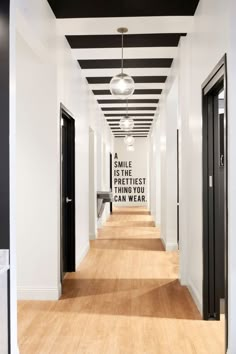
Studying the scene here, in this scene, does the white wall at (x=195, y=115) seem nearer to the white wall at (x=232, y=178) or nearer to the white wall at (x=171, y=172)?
the white wall at (x=232, y=178)

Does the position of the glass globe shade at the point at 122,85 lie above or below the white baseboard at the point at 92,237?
above

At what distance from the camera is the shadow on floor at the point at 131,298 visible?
13.8ft

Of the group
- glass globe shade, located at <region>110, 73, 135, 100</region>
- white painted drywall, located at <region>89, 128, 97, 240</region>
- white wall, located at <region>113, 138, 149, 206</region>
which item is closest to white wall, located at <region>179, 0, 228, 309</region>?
glass globe shade, located at <region>110, 73, 135, 100</region>

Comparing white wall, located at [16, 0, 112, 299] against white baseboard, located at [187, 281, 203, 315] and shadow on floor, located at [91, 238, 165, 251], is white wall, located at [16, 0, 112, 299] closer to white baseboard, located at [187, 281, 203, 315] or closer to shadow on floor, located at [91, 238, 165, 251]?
white baseboard, located at [187, 281, 203, 315]

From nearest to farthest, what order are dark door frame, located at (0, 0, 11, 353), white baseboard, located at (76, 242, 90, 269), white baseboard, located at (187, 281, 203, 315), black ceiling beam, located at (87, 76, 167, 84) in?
dark door frame, located at (0, 0, 11, 353), white baseboard, located at (187, 281, 203, 315), white baseboard, located at (76, 242, 90, 269), black ceiling beam, located at (87, 76, 167, 84)

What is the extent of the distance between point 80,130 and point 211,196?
10.5ft

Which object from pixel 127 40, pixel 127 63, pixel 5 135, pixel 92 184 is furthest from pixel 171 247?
pixel 5 135

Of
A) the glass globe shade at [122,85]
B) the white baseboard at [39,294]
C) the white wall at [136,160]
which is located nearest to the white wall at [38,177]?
the white baseboard at [39,294]

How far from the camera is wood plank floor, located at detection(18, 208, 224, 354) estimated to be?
10.9 ft

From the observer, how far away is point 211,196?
13.0ft

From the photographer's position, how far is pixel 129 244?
27.4ft

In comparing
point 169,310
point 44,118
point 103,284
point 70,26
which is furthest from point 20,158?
point 169,310

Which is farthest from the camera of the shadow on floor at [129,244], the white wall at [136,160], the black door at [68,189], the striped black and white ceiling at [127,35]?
the white wall at [136,160]

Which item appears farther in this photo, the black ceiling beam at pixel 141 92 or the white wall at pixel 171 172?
the black ceiling beam at pixel 141 92
